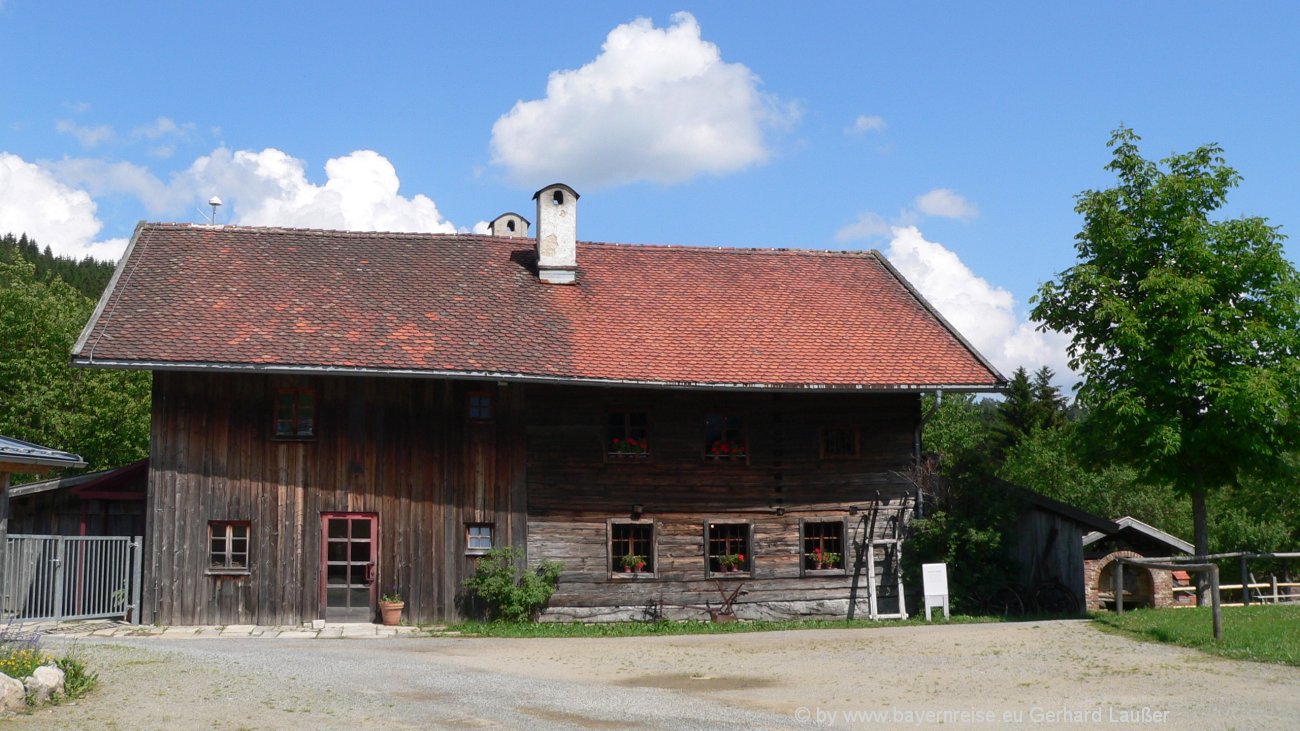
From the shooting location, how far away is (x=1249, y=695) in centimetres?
1244

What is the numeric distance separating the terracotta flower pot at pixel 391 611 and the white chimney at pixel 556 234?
25.2 feet

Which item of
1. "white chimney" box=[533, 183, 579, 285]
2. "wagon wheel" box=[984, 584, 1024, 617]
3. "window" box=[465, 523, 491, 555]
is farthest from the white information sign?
"white chimney" box=[533, 183, 579, 285]

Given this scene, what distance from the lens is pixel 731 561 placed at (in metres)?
22.8

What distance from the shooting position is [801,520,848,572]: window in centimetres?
2322

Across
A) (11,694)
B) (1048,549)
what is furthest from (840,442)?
(11,694)

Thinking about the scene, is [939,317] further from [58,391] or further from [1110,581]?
[58,391]

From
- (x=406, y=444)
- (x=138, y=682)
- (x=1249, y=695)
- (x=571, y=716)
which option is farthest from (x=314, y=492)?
(x=1249, y=695)

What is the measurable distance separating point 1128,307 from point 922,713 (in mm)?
13234

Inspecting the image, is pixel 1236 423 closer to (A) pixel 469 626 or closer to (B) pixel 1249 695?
(B) pixel 1249 695

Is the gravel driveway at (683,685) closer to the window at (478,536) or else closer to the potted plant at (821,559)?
the window at (478,536)

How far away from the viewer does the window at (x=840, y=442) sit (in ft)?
76.8

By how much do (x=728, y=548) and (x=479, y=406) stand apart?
5592 mm

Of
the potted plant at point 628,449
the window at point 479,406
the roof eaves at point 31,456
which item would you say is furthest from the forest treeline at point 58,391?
the roof eaves at point 31,456

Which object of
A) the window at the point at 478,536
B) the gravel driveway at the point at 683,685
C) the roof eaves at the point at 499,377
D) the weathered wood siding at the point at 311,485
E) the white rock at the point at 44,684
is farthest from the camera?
the window at the point at 478,536
